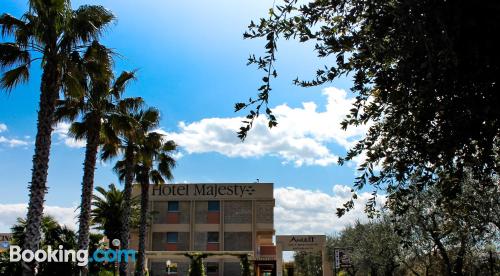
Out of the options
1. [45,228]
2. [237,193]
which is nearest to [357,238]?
[237,193]

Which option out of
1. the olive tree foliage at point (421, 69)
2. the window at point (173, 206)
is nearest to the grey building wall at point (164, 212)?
the window at point (173, 206)

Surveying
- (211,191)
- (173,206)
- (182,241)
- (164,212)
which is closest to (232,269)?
(182,241)

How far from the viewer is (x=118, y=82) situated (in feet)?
85.3

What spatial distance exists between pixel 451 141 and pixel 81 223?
1935 cm

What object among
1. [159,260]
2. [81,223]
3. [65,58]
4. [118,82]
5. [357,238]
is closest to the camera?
[65,58]

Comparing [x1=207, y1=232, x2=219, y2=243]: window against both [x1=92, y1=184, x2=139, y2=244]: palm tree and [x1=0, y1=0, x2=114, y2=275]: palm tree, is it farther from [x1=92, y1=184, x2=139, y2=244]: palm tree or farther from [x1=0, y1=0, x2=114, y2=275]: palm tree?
[x1=0, y1=0, x2=114, y2=275]: palm tree

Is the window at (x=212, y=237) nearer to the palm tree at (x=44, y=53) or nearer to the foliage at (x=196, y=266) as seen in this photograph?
the foliage at (x=196, y=266)

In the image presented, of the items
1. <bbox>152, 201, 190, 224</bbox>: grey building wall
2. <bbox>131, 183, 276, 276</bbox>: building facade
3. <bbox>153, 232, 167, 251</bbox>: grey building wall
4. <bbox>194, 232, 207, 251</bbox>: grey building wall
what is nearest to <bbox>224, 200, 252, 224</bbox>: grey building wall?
<bbox>131, 183, 276, 276</bbox>: building facade

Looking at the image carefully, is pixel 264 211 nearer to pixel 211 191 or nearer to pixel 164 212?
pixel 211 191

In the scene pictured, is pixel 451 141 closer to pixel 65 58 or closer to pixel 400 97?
pixel 400 97

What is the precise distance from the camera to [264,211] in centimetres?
5406

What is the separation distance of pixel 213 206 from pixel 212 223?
1.87m

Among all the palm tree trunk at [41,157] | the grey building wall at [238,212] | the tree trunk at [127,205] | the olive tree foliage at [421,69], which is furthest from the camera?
the grey building wall at [238,212]

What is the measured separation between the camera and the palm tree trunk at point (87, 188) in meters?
21.0
